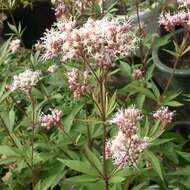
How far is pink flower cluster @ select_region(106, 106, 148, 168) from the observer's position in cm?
116

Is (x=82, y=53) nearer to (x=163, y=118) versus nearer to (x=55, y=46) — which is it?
(x=55, y=46)

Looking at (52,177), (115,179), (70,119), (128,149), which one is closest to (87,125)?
(70,119)

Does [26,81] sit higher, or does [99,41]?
[99,41]

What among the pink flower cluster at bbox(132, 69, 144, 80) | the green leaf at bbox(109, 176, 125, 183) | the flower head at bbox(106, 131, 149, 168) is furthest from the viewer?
the pink flower cluster at bbox(132, 69, 144, 80)

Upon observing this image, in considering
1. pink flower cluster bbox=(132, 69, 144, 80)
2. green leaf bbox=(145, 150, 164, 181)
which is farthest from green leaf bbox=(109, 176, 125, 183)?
pink flower cluster bbox=(132, 69, 144, 80)

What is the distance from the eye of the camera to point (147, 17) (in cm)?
287

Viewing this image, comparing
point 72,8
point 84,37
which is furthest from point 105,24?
point 72,8

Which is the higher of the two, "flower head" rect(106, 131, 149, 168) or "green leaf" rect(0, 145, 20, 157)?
"flower head" rect(106, 131, 149, 168)

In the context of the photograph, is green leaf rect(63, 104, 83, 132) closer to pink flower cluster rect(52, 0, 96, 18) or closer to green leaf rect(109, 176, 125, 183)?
green leaf rect(109, 176, 125, 183)

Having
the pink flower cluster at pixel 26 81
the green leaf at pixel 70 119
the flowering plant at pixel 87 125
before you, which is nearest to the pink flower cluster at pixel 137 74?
the flowering plant at pixel 87 125

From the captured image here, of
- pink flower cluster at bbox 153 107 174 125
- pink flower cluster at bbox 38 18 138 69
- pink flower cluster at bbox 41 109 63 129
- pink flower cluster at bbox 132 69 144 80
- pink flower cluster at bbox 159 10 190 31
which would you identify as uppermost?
pink flower cluster at bbox 38 18 138 69

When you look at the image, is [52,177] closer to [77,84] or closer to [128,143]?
[77,84]

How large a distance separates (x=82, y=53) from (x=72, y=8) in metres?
0.77

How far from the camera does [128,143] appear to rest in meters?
1.16
